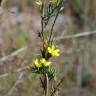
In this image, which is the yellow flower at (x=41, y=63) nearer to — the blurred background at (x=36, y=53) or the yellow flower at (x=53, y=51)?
the yellow flower at (x=53, y=51)

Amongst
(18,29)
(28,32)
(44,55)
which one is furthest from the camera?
(18,29)

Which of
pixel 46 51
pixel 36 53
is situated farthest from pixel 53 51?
pixel 36 53

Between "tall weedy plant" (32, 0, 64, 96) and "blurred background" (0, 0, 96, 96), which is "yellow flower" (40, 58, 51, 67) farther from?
"blurred background" (0, 0, 96, 96)

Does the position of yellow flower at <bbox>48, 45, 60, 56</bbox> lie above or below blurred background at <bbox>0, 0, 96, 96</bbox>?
above

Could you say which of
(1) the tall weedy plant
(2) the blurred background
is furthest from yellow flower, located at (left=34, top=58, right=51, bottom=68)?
(2) the blurred background

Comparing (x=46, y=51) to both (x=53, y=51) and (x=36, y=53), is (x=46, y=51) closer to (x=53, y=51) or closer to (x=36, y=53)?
(x=53, y=51)

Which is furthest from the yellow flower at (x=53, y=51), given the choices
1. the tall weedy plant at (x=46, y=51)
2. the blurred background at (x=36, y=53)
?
the blurred background at (x=36, y=53)

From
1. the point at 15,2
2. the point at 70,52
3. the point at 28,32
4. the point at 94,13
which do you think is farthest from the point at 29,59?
the point at 15,2

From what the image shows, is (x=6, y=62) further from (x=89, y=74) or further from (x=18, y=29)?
(x=89, y=74)
